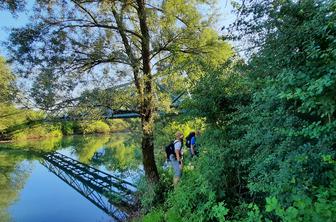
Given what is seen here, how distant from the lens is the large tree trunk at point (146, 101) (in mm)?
8820

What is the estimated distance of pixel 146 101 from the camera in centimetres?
905

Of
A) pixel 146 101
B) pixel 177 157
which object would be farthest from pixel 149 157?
pixel 177 157

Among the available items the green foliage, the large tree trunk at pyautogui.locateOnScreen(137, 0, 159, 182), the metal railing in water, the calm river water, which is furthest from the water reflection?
the large tree trunk at pyautogui.locateOnScreen(137, 0, 159, 182)

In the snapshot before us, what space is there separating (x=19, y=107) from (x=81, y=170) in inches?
488

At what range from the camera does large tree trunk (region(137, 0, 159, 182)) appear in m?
8.82

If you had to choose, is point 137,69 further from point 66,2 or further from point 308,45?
point 308,45

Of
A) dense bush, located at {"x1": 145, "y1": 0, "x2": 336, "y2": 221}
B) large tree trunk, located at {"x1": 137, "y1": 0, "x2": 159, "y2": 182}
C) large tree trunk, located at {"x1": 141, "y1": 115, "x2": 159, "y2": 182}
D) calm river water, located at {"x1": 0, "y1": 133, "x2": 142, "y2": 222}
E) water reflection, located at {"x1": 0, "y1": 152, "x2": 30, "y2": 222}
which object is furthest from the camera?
water reflection, located at {"x1": 0, "y1": 152, "x2": 30, "y2": 222}

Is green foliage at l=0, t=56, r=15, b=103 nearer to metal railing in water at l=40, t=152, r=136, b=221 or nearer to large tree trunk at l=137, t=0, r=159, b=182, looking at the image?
large tree trunk at l=137, t=0, r=159, b=182

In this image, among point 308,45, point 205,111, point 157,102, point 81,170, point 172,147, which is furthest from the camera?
point 81,170

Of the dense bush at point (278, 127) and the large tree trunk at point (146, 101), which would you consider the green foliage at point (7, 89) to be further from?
the dense bush at point (278, 127)

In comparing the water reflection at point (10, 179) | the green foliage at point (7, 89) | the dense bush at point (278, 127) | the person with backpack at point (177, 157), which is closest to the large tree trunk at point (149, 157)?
the person with backpack at point (177, 157)

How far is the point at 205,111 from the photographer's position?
5.91m

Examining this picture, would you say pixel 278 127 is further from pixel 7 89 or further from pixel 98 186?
pixel 98 186

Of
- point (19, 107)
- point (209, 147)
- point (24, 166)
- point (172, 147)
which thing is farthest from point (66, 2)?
point (24, 166)
